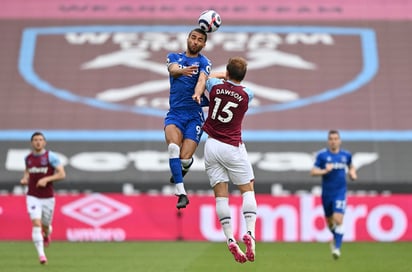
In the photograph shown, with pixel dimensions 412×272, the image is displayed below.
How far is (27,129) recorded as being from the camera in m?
26.4

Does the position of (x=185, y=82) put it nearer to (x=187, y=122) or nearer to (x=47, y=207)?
(x=187, y=122)

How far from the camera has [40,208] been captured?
15406 millimetres

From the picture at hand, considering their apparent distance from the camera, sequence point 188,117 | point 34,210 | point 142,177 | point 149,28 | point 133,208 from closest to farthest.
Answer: point 188,117
point 34,210
point 133,208
point 142,177
point 149,28

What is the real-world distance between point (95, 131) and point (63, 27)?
468cm

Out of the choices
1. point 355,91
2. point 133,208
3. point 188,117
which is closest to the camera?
point 188,117

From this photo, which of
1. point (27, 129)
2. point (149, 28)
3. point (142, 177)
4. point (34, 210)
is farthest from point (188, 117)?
point (149, 28)

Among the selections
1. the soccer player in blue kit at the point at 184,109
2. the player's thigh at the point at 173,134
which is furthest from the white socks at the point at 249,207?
the player's thigh at the point at 173,134

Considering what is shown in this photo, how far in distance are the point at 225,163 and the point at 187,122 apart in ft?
2.30

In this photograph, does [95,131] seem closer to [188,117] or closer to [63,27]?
[63,27]

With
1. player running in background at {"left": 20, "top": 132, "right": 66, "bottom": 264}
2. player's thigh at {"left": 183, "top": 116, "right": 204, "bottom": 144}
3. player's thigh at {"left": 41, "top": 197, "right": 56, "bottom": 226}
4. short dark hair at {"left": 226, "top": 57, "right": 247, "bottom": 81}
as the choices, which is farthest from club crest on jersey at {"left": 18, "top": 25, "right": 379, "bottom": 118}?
short dark hair at {"left": 226, "top": 57, "right": 247, "bottom": 81}

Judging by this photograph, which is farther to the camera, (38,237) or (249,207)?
(38,237)

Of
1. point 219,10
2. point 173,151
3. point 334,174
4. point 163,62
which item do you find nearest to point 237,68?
point 173,151

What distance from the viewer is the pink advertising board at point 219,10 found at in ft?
98.0

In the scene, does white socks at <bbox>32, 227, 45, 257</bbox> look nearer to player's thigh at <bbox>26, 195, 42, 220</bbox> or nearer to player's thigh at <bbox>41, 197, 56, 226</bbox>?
player's thigh at <bbox>26, 195, 42, 220</bbox>
